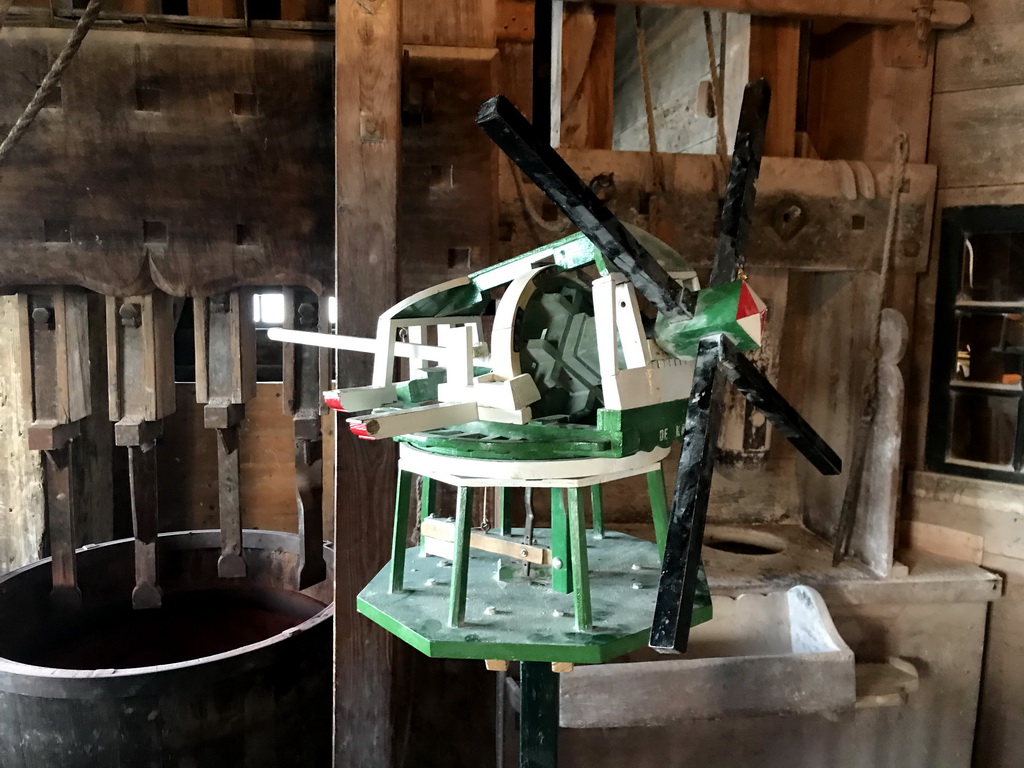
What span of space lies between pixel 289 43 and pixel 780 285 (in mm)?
1480

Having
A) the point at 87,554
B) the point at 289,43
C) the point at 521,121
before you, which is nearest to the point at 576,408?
the point at 521,121

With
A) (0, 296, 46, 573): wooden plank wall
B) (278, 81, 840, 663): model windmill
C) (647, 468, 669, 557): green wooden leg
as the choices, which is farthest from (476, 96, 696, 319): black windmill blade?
(0, 296, 46, 573): wooden plank wall

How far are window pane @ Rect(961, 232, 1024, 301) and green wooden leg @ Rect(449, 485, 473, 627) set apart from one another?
1725 mm

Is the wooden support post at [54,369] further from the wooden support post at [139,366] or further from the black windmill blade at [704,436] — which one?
the black windmill blade at [704,436]

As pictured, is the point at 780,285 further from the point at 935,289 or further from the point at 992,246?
the point at 992,246

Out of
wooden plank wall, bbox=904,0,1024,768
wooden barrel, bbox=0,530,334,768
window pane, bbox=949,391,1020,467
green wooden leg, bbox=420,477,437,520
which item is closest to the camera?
green wooden leg, bbox=420,477,437,520

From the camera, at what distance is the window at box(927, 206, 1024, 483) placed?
6.40ft

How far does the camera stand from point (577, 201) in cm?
88

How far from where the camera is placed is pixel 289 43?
161 centimetres

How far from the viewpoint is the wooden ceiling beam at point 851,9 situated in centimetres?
183

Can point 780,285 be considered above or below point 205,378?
above

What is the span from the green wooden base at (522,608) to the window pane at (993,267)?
1394 mm

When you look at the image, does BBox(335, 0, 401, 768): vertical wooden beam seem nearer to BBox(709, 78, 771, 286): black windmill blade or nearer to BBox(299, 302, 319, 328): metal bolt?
BBox(299, 302, 319, 328): metal bolt

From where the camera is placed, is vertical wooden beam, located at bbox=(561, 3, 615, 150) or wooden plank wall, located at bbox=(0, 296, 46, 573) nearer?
vertical wooden beam, located at bbox=(561, 3, 615, 150)
